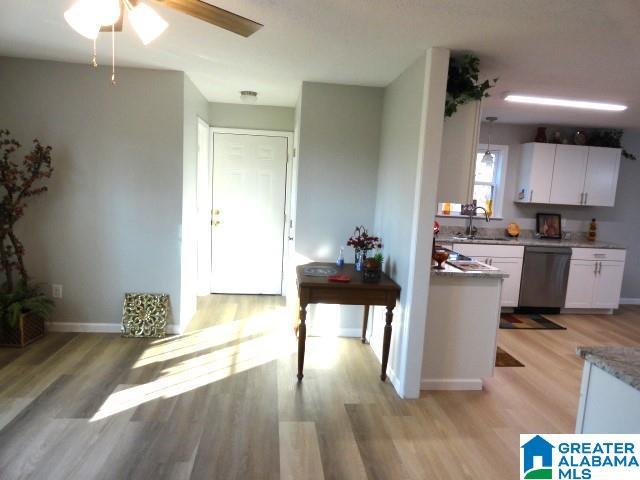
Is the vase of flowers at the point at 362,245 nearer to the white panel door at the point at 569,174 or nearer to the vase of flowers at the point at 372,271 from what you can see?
the vase of flowers at the point at 372,271

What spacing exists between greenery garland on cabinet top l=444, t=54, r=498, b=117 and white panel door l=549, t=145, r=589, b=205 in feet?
9.68

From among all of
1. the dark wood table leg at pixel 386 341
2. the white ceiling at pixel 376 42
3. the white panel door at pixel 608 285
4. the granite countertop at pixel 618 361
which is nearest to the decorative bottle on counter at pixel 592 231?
the white panel door at pixel 608 285

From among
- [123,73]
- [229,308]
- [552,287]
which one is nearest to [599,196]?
[552,287]

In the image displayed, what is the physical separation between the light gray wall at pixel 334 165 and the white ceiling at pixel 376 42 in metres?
0.19

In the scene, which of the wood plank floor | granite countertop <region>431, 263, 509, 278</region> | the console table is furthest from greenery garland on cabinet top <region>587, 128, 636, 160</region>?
the console table

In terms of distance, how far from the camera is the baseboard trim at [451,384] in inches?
119

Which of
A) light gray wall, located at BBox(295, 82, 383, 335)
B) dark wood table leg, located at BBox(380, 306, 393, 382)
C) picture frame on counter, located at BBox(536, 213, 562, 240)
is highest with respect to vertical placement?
light gray wall, located at BBox(295, 82, 383, 335)

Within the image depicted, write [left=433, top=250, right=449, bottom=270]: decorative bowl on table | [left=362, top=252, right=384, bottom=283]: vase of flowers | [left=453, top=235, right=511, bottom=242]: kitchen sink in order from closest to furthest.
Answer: [left=433, top=250, right=449, bottom=270]: decorative bowl on table < [left=362, top=252, right=384, bottom=283]: vase of flowers < [left=453, top=235, right=511, bottom=242]: kitchen sink

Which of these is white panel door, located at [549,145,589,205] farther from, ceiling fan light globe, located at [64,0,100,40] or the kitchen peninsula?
ceiling fan light globe, located at [64,0,100,40]

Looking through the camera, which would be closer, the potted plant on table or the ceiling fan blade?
the ceiling fan blade

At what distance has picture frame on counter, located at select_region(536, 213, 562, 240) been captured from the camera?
5.46m

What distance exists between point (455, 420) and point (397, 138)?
78.8 inches

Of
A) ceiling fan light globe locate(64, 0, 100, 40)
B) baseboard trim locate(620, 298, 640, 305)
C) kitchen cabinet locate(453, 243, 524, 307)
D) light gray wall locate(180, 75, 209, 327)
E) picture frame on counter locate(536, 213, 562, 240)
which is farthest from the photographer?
baseboard trim locate(620, 298, 640, 305)

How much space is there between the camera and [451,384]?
9.96ft
